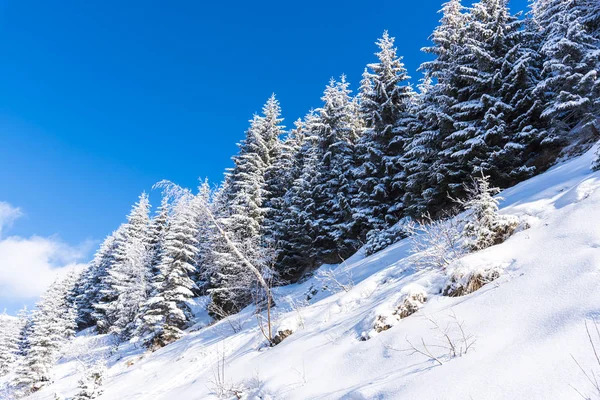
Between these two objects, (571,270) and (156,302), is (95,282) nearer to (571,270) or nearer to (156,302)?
(156,302)

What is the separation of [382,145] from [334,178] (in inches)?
139

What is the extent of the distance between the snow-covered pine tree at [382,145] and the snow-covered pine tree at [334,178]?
841 millimetres

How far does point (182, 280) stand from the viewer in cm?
2056

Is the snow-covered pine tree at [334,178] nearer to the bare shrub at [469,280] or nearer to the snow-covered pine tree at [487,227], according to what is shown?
the snow-covered pine tree at [487,227]

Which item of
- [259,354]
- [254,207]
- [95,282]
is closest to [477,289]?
[259,354]

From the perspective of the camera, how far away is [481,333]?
11.9 ft

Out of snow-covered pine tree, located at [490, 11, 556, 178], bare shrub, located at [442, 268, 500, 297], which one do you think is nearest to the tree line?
snow-covered pine tree, located at [490, 11, 556, 178]

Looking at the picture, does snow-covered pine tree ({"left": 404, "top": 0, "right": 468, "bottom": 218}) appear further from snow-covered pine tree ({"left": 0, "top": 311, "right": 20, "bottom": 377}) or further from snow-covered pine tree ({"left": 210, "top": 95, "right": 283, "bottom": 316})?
snow-covered pine tree ({"left": 0, "top": 311, "right": 20, "bottom": 377})

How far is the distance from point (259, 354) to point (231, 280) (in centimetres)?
1183

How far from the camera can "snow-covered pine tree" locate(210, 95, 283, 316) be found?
17.0 metres

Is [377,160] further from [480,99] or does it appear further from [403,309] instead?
[403,309]

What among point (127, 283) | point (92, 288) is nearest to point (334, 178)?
point (127, 283)

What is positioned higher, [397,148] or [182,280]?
[397,148]

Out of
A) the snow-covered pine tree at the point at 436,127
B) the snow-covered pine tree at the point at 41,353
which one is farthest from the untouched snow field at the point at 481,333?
the snow-covered pine tree at the point at 41,353
